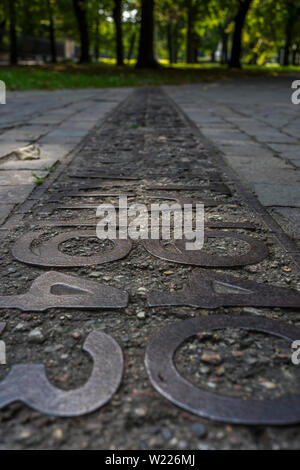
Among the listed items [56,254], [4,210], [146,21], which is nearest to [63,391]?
[56,254]

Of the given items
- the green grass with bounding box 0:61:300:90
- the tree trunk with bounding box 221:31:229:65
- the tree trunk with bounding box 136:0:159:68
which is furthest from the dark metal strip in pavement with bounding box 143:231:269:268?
→ the tree trunk with bounding box 221:31:229:65

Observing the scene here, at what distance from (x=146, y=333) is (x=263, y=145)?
11.5ft

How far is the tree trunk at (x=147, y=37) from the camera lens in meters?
18.8

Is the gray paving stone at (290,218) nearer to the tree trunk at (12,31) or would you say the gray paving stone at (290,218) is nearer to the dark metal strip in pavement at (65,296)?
the dark metal strip in pavement at (65,296)

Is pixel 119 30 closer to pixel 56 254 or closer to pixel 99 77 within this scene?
pixel 99 77

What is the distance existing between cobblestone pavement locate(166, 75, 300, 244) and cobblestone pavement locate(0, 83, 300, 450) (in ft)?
0.73

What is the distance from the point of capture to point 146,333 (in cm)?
131

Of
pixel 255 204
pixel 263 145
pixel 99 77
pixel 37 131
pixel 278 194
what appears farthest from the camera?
pixel 99 77

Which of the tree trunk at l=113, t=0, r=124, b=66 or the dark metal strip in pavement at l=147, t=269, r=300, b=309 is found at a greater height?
the tree trunk at l=113, t=0, r=124, b=66

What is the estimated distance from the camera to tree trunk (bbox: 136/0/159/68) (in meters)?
18.8

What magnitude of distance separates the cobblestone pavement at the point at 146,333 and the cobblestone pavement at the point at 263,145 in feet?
0.73

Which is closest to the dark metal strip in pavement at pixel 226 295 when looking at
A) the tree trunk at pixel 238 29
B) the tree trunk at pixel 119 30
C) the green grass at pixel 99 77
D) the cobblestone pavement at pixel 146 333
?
the cobblestone pavement at pixel 146 333

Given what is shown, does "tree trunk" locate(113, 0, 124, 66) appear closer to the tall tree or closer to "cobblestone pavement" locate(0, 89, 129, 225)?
the tall tree

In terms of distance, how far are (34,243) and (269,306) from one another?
116cm
